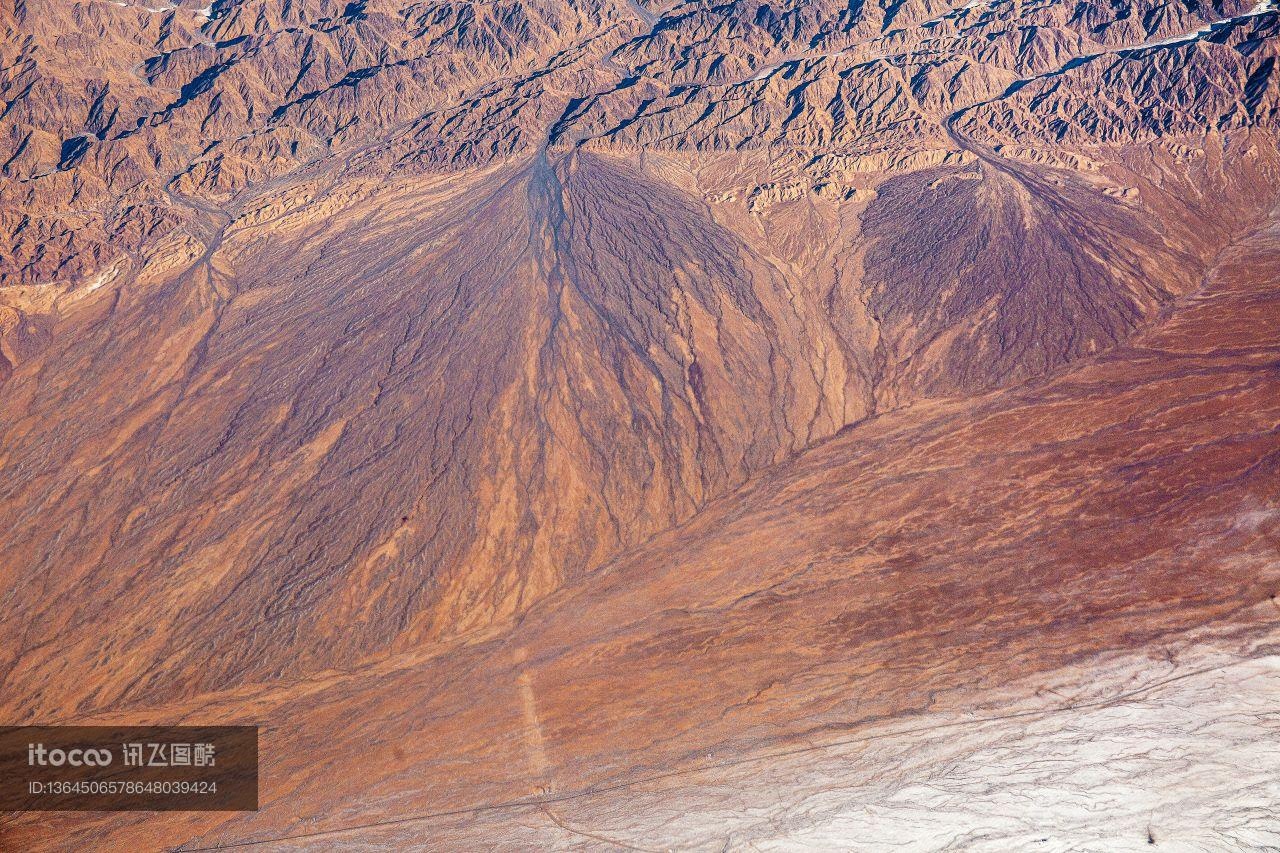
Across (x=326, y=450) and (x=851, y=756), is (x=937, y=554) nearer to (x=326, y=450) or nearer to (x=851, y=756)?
(x=851, y=756)

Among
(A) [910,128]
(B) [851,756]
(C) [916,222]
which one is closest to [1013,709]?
(B) [851,756]

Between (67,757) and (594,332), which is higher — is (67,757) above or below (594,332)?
below

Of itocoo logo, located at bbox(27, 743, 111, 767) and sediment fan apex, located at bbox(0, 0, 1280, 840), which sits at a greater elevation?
sediment fan apex, located at bbox(0, 0, 1280, 840)

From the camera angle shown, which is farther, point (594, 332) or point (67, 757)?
point (594, 332)

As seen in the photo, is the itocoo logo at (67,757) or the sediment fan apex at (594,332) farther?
the sediment fan apex at (594,332)
